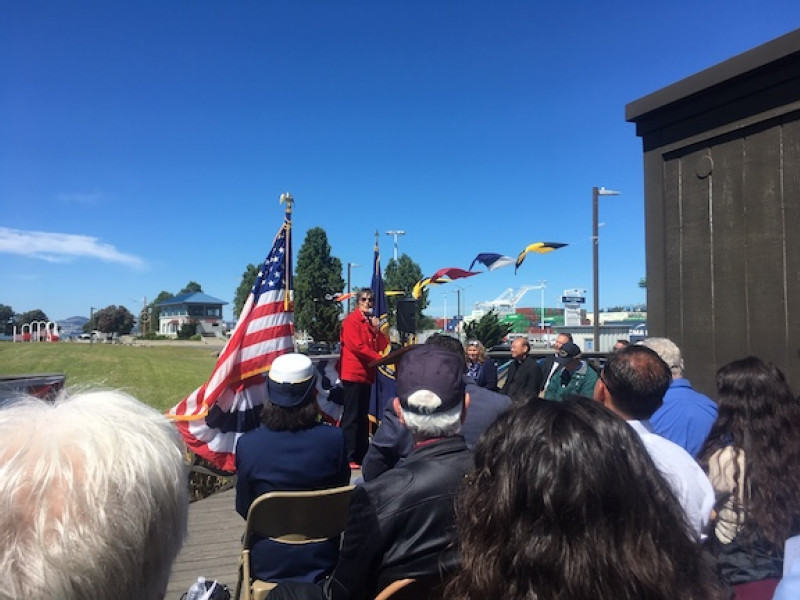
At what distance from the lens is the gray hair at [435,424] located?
6.72ft

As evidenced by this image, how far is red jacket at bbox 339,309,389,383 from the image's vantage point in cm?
662

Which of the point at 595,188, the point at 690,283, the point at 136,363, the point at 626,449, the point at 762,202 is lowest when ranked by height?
the point at 136,363

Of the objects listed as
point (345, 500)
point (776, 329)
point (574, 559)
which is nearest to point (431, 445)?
point (345, 500)

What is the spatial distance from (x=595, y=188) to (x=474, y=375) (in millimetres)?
10668

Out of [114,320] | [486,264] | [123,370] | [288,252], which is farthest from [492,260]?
[114,320]

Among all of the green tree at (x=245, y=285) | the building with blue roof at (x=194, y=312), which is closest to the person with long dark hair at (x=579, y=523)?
the green tree at (x=245, y=285)

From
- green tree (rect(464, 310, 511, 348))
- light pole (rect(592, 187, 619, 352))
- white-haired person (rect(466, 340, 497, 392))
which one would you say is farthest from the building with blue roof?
white-haired person (rect(466, 340, 497, 392))

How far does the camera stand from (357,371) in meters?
6.65

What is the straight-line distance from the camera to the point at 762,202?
353cm

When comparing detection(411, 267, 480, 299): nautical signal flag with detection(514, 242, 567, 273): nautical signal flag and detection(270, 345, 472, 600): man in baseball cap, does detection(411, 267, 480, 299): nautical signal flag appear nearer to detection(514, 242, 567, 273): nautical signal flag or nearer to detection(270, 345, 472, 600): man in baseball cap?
detection(514, 242, 567, 273): nautical signal flag

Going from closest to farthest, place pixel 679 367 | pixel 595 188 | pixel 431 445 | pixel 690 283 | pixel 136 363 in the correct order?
1. pixel 431 445
2. pixel 679 367
3. pixel 690 283
4. pixel 595 188
5. pixel 136 363

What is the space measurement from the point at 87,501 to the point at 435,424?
1.27 m

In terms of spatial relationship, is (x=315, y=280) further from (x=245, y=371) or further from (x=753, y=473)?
(x=753, y=473)

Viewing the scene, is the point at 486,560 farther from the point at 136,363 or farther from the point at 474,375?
the point at 136,363
